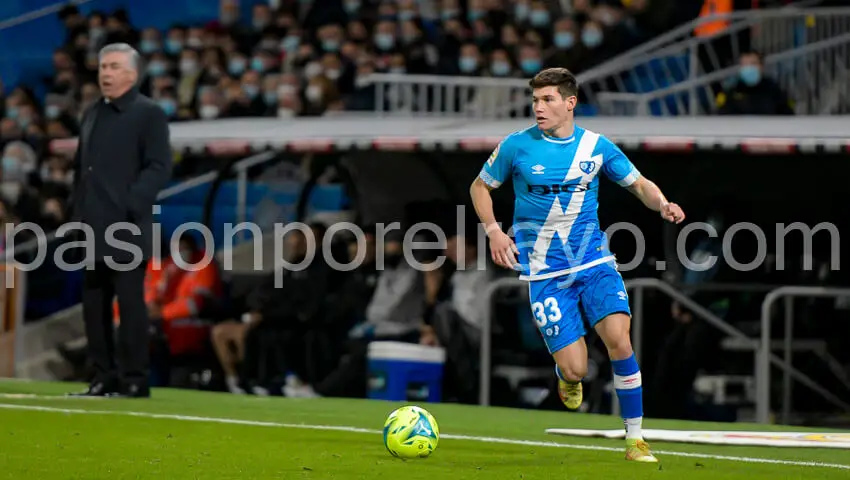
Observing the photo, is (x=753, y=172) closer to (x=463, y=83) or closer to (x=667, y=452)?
(x=463, y=83)

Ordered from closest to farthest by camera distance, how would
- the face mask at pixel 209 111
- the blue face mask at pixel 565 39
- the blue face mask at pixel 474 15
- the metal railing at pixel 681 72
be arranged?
the metal railing at pixel 681 72 < the blue face mask at pixel 565 39 < the blue face mask at pixel 474 15 < the face mask at pixel 209 111

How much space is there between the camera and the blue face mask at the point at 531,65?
19609 mm

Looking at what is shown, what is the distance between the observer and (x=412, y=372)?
14.7m

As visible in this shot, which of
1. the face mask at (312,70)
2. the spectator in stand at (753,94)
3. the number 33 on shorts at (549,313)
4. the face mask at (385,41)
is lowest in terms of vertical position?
the number 33 on shorts at (549,313)

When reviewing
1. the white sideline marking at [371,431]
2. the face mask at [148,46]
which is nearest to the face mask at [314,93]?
the face mask at [148,46]

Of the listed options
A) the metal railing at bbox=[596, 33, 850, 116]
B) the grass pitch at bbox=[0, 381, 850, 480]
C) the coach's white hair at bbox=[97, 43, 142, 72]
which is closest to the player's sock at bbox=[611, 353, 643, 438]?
the grass pitch at bbox=[0, 381, 850, 480]

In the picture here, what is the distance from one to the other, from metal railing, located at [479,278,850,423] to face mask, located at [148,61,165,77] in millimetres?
10655

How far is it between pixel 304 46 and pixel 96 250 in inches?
432

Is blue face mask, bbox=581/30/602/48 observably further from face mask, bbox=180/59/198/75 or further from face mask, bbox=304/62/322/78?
face mask, bbox=180/59/198/75

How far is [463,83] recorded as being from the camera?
18.3m

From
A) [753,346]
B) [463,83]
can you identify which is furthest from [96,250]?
[463,83]

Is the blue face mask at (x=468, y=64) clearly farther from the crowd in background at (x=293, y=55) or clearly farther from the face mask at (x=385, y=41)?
the face mask at (x=385, y=41)

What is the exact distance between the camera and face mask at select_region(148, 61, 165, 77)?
24.2m

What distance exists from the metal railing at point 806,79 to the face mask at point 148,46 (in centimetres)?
907
